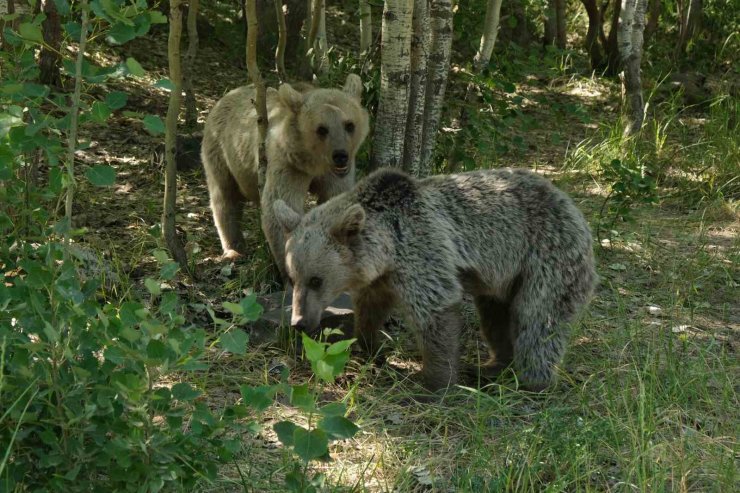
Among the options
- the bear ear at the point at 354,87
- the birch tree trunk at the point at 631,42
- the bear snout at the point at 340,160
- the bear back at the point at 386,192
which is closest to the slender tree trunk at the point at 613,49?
the birch tree trunk at the point at 631,42

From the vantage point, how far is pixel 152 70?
1207cm

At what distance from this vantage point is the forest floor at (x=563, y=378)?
4.44 meters

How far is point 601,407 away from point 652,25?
12.0 meters

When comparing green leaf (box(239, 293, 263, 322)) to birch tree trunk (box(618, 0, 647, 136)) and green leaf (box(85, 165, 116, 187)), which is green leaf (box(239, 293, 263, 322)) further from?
birch tree trunk (box(618, 0, 647, 136))

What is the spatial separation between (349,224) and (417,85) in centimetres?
226

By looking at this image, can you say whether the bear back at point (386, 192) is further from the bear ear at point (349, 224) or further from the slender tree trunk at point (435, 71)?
the slender tree trunk at point (435, 71)

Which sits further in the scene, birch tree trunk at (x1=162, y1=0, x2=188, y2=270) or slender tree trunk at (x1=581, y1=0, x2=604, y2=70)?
slender tree trunk at (x1=581, y1=0, x2=604, y2=70)

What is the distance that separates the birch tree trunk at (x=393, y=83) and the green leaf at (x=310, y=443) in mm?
4082

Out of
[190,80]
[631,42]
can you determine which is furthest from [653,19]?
[190,80]

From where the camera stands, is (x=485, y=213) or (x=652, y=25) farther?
(x=652, y=25)

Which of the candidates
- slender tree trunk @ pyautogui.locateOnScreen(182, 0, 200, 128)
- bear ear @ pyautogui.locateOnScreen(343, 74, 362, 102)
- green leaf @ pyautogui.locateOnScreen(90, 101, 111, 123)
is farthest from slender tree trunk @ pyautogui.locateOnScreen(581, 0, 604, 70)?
green leaf @ pyautogui.locateOnScreen(90, 101, 111, 123)

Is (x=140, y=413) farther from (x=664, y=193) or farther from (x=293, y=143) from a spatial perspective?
(x=664, y=193)

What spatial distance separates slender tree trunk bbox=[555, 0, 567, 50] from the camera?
1559 centimetres

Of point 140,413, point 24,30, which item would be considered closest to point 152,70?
point 24,30
